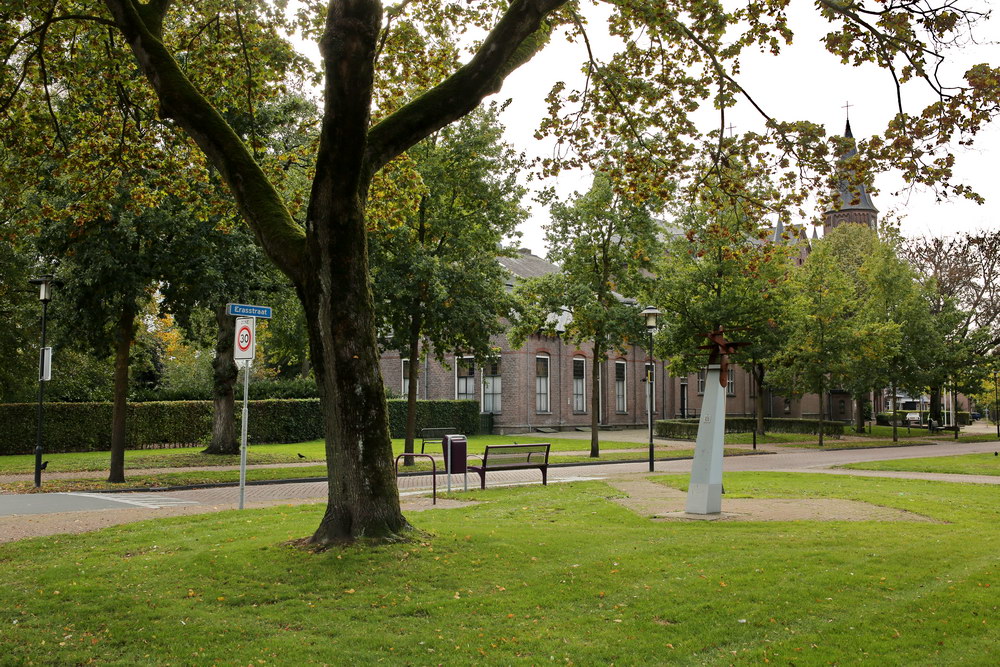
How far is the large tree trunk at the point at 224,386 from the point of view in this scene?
23500 mm

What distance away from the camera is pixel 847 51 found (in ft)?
28.0

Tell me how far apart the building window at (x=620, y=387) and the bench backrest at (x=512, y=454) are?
115 ft

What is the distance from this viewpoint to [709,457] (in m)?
11.6

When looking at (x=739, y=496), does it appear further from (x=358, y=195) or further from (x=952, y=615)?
(x=358, y=195)

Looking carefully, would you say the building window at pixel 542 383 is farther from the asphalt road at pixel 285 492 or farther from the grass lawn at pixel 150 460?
the asphalt road at pixel 285 492

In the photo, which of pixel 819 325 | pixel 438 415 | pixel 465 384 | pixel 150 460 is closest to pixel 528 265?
pixel 465 384

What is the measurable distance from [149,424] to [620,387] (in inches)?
1181

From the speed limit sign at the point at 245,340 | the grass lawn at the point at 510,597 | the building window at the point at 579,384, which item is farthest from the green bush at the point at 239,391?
the grass lawn at the point at 510,597

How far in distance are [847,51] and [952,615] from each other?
571 cm

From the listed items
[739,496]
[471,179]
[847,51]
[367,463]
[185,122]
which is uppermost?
[471,179]

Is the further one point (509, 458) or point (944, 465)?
point (944, 465)

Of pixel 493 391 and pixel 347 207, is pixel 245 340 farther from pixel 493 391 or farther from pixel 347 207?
pixel 493 391

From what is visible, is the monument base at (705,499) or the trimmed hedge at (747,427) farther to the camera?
the trimmed hedge at (747,427)

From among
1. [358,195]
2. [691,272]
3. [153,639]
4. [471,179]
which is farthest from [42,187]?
[691,272]
